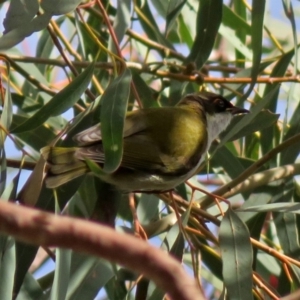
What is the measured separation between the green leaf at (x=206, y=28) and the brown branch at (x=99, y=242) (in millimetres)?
2193

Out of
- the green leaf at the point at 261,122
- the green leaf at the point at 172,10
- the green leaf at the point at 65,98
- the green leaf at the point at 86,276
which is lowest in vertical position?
the green leaf at the point at 86,276

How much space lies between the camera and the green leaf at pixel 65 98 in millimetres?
2133

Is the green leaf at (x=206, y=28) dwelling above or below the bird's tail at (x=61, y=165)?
above

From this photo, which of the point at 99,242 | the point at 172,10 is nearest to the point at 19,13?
the point at 172,10

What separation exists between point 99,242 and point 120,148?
4.35 feet

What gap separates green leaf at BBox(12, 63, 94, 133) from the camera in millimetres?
2133

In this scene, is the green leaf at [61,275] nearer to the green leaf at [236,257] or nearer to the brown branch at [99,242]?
the green leaf at [236,257]

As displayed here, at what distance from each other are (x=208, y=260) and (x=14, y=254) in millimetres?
877

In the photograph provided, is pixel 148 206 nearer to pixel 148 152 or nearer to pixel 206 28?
pixel 148 152

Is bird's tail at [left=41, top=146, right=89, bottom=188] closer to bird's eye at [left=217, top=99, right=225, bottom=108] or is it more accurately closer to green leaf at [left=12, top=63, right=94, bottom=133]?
green leaf at [left=12, top=63, right=94, bottom=133]

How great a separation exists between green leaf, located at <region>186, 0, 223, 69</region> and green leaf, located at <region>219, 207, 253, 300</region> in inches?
31.6

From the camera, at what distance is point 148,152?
2.46m

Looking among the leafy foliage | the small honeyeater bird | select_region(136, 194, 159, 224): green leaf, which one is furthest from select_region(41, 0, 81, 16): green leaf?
select_region(136, 194, 159, 224): green leaf

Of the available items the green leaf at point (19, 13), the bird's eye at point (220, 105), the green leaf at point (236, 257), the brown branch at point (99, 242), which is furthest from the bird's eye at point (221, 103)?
the brown branch at point (99, 242)
